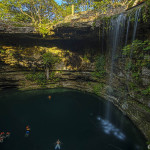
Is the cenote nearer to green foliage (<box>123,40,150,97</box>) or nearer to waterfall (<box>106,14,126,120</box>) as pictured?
waterfall (<box>106,14,126,120</box>)

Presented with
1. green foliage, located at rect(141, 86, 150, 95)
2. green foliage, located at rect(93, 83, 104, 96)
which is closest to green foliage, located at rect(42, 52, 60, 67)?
green foliage, located at rect(93, 83, 104, 96)

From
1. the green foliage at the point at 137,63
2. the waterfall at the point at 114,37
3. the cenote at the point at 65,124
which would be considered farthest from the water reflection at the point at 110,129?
the green foliage at the point at 137,63

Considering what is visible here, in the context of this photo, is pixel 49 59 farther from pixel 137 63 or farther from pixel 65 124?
pixel 137 63

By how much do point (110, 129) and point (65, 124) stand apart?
432cm

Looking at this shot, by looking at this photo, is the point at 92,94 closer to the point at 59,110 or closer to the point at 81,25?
the point at 59,110

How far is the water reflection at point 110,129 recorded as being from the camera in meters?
7.06

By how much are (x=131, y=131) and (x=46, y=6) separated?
24.1 m

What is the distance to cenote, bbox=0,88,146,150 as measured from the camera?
6406 millimetres

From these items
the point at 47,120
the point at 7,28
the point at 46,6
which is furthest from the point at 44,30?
the point at 47,120

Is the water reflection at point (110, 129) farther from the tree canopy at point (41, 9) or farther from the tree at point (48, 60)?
the tree canopy at point (41, 9)

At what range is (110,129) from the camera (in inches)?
305

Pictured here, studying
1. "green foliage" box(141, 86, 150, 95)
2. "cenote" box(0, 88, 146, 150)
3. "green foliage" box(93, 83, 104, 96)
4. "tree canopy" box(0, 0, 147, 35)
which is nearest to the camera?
"cenote" box(0, 88, 146, 150)

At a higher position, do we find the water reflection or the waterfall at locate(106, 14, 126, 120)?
the waterfall at locate(106, 14, 126, 120)

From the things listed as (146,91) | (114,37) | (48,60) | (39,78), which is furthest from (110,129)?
(48,60)
